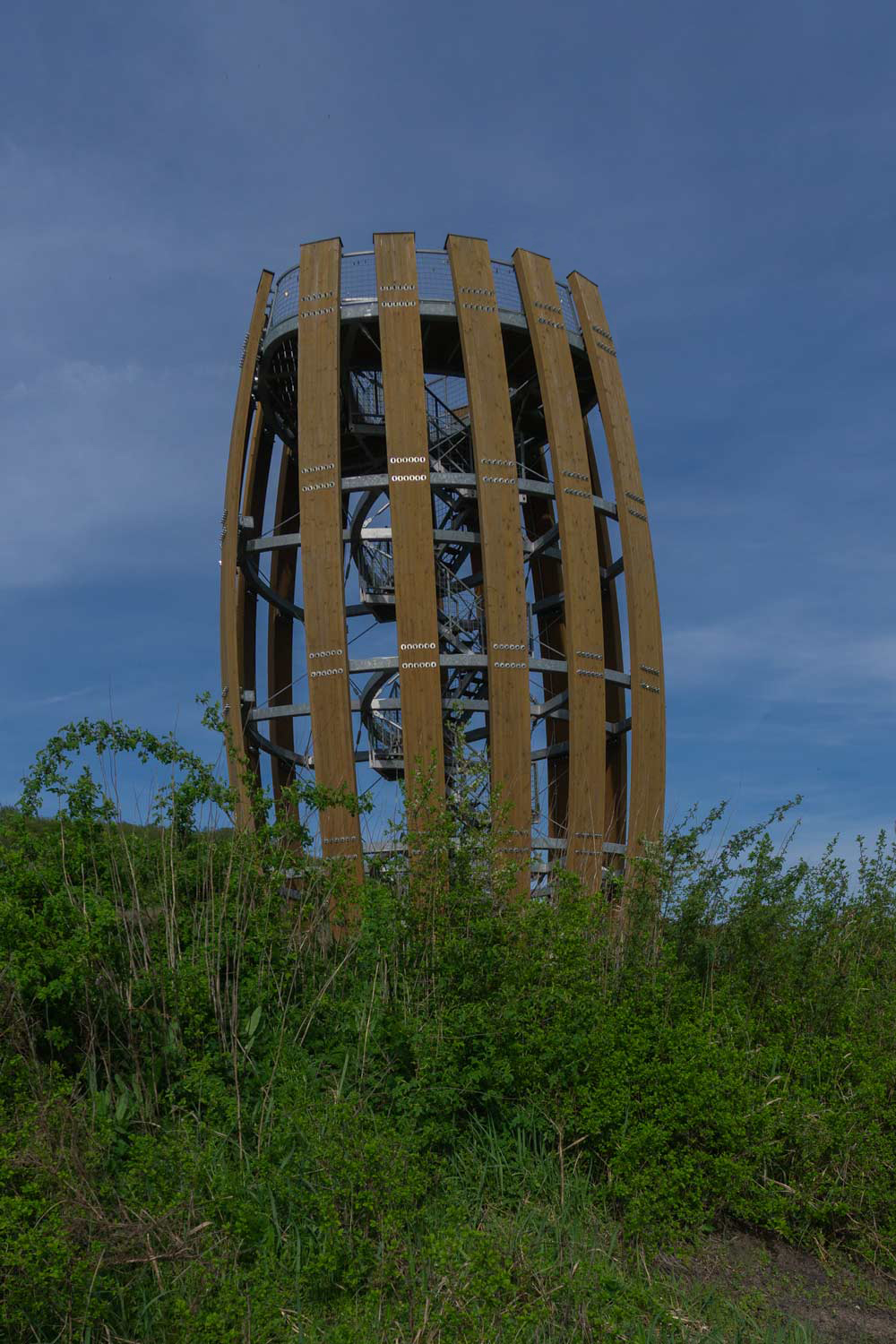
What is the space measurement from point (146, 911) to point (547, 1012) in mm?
2500

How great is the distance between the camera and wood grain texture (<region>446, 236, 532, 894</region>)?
49.6ft

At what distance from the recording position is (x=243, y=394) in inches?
730

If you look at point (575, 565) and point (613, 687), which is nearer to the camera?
point (575, 565)

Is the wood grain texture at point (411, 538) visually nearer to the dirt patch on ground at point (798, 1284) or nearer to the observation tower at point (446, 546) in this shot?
the observation tower at point (446, 546)

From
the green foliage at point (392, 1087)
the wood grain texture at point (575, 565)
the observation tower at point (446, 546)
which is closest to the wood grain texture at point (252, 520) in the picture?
the observation tower at point (446, 546)

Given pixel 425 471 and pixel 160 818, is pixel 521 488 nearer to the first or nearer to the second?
pixel 425 471

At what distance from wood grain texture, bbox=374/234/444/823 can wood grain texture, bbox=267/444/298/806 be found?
4694 mm

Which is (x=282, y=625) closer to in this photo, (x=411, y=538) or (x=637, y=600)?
(x=411, y=538)

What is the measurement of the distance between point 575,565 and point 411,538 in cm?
269

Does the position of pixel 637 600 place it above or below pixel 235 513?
below

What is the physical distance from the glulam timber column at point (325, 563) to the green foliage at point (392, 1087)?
21.6 ft

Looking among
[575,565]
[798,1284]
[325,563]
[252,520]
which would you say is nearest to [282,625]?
[252,520]

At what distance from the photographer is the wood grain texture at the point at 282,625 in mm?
19766

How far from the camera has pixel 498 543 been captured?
1554 cm
